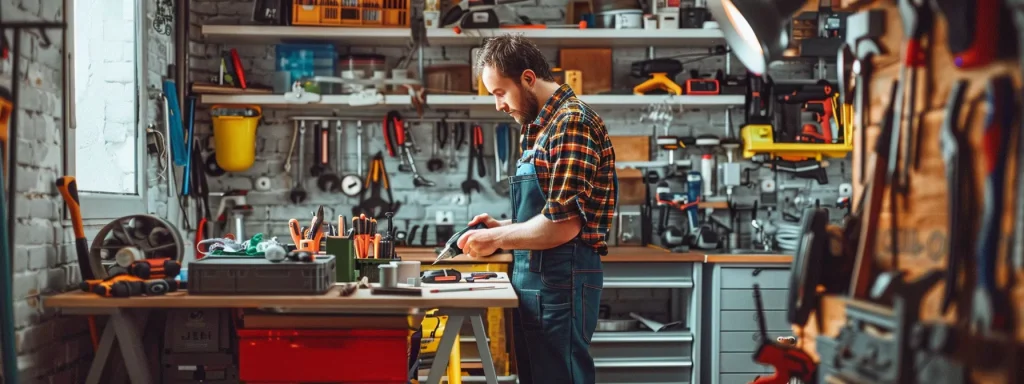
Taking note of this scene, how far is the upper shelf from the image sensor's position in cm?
411

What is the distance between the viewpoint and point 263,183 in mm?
4395

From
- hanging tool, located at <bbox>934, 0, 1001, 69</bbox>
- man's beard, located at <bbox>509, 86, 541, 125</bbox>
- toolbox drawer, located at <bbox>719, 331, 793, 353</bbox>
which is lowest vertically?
toolbox drawer, located at <bbox>719, 331, 793, 353</bbox>

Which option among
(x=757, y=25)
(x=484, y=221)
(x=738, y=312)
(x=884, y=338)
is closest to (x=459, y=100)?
(x=484, y=221)

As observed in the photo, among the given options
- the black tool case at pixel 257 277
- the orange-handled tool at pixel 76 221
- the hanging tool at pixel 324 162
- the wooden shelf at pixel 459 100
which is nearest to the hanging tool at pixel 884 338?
the black tool case at pixel 257 277

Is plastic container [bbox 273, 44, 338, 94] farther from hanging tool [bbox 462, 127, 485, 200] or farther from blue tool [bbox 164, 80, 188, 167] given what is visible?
hanging tool [bbox 462, 127, 485, 200]

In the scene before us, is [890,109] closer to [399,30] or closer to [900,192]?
[900,192]

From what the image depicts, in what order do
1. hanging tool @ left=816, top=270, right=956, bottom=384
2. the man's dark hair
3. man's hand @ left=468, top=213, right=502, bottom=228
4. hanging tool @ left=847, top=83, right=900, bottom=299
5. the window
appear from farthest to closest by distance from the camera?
1. the window
2. man's hand @ left=468, top=213, right=502, bottom=228
3. the man's dark hair
4. hanging tool @ left=847, top=83, right=900, bottom=299
5. hanging tool @ left=816, top=270, right=956, bottom=384

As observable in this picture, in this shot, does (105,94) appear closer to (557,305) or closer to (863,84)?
(557,305)

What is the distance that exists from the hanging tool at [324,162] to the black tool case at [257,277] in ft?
7.56

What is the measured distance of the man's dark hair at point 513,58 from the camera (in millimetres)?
2455

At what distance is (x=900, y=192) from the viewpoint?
1.21 metres

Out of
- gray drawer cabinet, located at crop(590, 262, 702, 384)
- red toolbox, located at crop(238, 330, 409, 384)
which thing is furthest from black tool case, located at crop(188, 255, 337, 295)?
gray drawer cabinet, located at crop(590, 262, 702, 384)

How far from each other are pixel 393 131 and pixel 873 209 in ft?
11.2

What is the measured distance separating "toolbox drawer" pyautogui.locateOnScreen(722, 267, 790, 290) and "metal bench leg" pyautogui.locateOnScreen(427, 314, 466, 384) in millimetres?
1978
